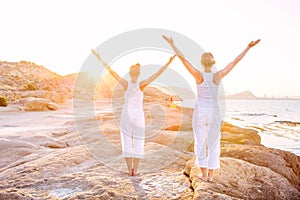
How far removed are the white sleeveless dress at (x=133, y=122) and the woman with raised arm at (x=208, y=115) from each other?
3.96 ft

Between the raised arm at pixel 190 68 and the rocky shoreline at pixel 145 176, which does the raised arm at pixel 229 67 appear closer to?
the raised arm at pixel 190 68

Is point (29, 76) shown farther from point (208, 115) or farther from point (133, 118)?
point (208, 115)

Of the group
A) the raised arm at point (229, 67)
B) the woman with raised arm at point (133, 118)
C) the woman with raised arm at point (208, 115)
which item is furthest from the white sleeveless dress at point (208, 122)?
the woman with raised arm at point (133, 118)

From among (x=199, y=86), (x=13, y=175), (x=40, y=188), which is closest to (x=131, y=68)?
(x=199, y=86)

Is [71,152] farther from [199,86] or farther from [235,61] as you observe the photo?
[235,61]

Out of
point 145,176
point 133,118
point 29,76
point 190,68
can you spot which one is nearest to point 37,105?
point 133,118

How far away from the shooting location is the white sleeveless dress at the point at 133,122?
575 centimetres

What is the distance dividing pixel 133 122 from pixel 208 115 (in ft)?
5.17

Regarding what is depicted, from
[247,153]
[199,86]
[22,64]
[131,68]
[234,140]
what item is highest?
[22,64]

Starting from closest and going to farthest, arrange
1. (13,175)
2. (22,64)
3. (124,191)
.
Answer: (124,191)
(13,175)
(22,64)

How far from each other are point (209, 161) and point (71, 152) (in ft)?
12.6

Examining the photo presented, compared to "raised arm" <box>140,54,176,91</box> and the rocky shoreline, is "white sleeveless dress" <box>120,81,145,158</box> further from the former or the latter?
the rocky shoreline

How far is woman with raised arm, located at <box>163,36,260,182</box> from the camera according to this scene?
200 inches

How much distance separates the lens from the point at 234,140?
634 inches
